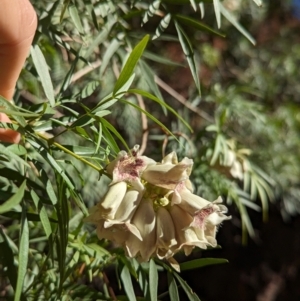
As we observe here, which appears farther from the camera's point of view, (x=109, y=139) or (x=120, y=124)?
(x=120, y=124)

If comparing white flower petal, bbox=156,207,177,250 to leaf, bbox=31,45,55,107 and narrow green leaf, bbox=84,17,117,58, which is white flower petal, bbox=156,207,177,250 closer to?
leaf, bbox=31,45,55,107

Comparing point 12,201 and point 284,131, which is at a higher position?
point 12,201

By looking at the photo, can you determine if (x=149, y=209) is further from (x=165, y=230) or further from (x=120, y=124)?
(x=120, y=124)

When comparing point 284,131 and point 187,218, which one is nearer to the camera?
point 187,218

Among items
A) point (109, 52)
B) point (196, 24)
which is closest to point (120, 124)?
point (109, 52)

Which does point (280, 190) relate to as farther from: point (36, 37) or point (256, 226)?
point (36, 37)

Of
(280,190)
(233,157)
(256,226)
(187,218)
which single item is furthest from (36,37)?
(256,226)

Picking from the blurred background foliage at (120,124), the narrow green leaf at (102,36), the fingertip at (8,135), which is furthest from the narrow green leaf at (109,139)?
the narrow green leaf at (102,36)
